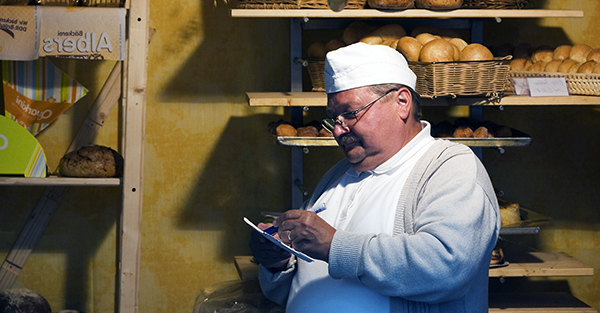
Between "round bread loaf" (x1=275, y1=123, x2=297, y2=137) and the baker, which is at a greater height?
"round bread loaf" (x1=275, y1=123, x2=297, y2=137)

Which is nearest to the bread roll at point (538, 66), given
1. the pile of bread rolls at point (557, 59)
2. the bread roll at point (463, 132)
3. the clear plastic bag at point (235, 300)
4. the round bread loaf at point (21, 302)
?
the pile of bread rolls at point (557, 59)

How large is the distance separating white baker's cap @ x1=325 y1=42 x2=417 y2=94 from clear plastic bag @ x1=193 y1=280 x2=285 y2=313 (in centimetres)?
116

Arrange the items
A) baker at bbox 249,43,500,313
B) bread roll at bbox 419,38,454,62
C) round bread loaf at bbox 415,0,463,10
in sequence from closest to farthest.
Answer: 1. baker at bbox 249,43,500,313
2. bread roll at bbox 419,38,454,62
3. round bread loaf at bbox 415,0,463,10

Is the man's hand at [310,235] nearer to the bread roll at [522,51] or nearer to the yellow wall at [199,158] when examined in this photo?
the yellow wall at [199,158]

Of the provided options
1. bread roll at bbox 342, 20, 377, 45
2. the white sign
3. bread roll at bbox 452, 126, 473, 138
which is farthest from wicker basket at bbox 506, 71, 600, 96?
bread roll at bbox 342, 20, 377, 45

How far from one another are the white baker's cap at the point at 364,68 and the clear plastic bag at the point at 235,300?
1.16 metres

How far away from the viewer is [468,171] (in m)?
1.38

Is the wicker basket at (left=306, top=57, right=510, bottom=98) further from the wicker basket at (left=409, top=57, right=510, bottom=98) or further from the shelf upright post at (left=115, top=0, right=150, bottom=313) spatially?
the shelf upright post at (left=115, top=0, right=150, bottom=313)

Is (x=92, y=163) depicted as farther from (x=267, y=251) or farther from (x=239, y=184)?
(x=267, y=251)

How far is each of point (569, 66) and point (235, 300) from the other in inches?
65.7

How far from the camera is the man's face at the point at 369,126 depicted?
1.52 m

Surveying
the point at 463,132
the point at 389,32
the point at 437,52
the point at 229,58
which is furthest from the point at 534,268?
the point at 229,58

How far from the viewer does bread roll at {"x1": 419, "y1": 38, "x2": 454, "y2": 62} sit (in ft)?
7.30

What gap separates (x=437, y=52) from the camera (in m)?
2.23
